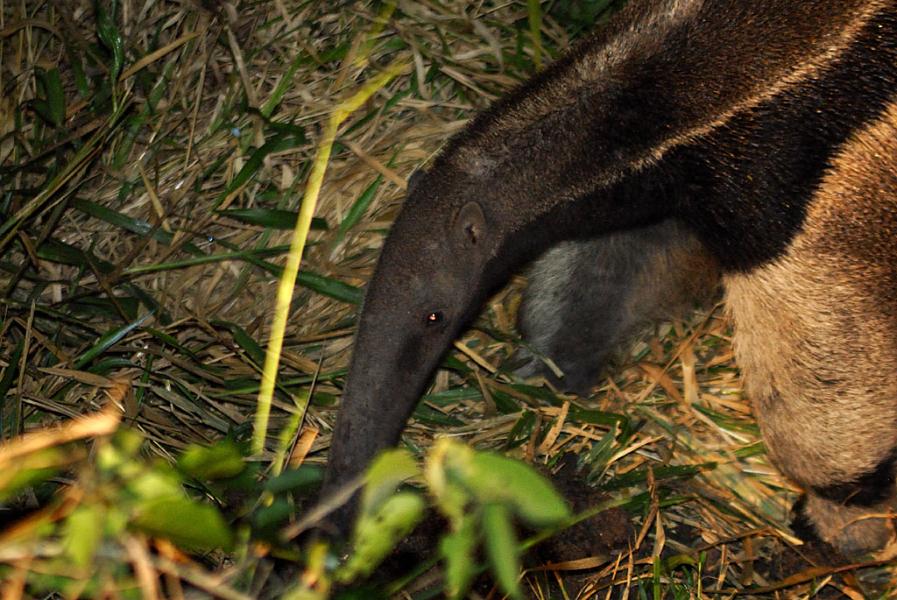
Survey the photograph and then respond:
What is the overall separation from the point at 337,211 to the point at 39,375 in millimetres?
1371

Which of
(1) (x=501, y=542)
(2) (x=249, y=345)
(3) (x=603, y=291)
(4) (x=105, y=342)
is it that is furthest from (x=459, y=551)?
(3) (x=603, y=291)

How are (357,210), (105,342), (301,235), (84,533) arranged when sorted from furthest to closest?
(357,210) < (301,235) < (105,342) < (84,533)

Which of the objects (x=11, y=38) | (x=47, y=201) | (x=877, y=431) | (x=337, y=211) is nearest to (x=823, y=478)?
(x=877, y=431)

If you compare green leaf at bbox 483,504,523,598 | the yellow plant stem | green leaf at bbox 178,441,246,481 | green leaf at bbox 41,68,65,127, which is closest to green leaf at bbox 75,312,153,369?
the yellow plant stem

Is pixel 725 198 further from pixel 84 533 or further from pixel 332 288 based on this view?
pixel 84 533

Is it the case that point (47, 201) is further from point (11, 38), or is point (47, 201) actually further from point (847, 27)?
point (847, 27)

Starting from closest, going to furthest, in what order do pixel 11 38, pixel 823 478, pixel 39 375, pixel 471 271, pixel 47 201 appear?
pixel 471 271
pixel 823 478
pixel 39 375
pixel 47 201
pixel 11 38

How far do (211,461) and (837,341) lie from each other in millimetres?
2413

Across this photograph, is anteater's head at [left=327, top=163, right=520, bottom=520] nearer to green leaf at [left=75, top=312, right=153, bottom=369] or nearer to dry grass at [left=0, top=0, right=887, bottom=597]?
dry grass at [left=0, top=0, right=887, bottom=597]

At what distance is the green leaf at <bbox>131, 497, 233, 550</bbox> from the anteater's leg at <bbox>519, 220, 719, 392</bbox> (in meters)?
3.14

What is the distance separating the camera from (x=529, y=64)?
466cm

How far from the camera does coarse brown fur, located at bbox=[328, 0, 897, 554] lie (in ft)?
9.51

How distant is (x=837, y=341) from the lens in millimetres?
3021

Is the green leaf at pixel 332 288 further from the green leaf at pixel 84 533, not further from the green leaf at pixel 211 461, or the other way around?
the green leaf at pixel 84 533
